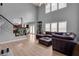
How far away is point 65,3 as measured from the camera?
7.55 ft

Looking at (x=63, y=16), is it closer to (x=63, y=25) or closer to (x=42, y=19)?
(x=63, y=25)

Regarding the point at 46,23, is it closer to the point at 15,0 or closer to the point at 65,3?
the point at 65,3

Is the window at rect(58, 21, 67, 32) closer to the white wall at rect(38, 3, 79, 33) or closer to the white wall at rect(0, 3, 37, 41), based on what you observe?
→ the white wall at rect(38, 3, 79, 33)

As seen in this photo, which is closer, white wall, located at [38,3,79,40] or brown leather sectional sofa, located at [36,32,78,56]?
white wall, located at [38,3,79,40]

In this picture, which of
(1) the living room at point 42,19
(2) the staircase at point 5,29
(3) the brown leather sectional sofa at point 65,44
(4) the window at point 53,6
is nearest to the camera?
(2) the staircase at point 5,29

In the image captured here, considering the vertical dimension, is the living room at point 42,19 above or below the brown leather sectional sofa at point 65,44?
above

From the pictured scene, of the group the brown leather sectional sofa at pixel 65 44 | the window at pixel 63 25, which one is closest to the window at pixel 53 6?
the window at pixel 63 25

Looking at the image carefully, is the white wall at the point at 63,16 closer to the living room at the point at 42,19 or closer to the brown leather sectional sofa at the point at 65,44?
the living room at the point at 42,19

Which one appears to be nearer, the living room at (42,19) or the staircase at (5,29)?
the staircase at (5,29)

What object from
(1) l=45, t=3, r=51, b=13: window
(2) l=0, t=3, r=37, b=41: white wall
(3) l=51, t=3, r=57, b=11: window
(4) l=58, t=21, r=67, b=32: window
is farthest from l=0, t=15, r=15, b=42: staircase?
(4) l=58, t=21, r=67, b=32: window

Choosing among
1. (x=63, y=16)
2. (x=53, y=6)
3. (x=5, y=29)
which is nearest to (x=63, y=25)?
(x=63, y=16)

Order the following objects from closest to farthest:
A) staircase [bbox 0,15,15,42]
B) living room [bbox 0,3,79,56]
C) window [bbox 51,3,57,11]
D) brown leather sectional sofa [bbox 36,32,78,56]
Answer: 1. staircase [bbox 0,15,15,42]
2. living room [bbox 0,3,79,56]
3. window [bbox 51,3,57,11]
4. brown leather sectional sofa [bbox 36,32,78,56]

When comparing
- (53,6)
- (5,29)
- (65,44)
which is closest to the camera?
(5,29)

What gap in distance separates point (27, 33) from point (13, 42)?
39cm
